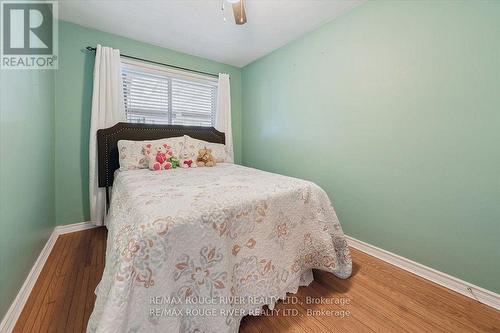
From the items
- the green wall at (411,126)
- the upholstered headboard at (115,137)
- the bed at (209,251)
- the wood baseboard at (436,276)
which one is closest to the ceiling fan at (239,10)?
the green wall at (411,126)

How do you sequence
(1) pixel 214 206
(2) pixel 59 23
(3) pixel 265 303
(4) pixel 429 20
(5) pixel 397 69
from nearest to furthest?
(1) pixel 214 206 → (3) pixel 265 303 → (4) pixel 429 20 → (5) pixel 397 69 → (2) pixel 59 23

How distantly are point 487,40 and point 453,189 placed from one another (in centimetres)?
100

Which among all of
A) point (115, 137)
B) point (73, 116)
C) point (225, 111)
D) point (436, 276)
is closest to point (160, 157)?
point (115, 137)

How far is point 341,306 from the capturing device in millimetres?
1332

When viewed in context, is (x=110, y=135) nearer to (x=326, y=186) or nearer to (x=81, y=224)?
(x=81, y=224)

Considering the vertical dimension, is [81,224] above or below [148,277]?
below

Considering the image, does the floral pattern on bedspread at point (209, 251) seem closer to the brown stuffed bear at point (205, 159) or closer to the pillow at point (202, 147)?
the brown stuffed bear at point (205, 159)

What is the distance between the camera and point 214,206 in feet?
3.54

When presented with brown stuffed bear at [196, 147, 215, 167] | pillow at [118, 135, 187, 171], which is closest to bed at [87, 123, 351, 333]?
pillow at [118, 135, 187, 171]

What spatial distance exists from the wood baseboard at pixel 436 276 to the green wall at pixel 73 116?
3180 millimetres

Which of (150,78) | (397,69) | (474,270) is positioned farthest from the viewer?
(150,78)

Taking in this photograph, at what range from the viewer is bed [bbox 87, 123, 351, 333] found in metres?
0.84

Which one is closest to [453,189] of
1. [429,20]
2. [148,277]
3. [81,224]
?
[429,20]

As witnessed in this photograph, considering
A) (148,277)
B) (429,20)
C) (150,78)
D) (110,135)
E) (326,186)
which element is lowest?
(148,277)
